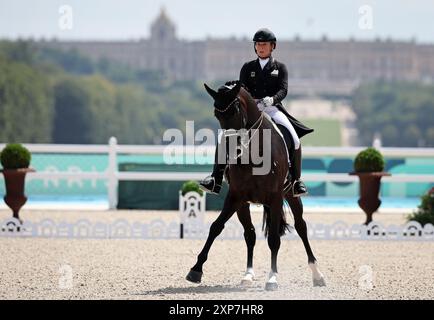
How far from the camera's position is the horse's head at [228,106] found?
9266 mm

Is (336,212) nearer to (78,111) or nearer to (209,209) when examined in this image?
(209,209)

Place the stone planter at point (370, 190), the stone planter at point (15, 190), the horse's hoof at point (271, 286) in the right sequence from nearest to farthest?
the horse's hoof at point (271, 286)
the stone planter at point (15, 190)
the stone planter at point (370, 190)

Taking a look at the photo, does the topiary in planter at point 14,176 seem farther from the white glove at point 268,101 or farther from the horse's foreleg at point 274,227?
the horse's foreleg at point 274,227

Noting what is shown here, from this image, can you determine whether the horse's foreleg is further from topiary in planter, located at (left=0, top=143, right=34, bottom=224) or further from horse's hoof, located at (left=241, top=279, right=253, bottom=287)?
topiary in planter, located at (left=0, top=143, right=34, bottom=224)

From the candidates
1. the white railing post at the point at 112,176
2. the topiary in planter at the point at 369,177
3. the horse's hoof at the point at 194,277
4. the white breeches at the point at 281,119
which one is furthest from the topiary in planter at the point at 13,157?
the horse's hoof at the point at 194,277

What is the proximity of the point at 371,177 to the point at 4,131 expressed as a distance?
46.0 metres

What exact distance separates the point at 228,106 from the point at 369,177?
22.8ft

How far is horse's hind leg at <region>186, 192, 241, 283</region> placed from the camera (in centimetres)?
972

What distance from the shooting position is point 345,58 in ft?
432

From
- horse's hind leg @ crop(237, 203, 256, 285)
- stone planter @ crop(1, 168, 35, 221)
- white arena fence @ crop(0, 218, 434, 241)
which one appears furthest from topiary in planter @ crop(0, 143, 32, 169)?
horse's hind leg @ crop(237, 203, 256, 285)

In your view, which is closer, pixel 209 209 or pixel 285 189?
pixel 285 189

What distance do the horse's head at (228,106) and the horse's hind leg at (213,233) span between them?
0.70 metres

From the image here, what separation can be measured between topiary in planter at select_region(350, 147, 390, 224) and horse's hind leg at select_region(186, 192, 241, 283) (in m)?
6.37

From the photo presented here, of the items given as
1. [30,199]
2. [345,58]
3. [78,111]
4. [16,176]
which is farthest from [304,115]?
[16,176]
